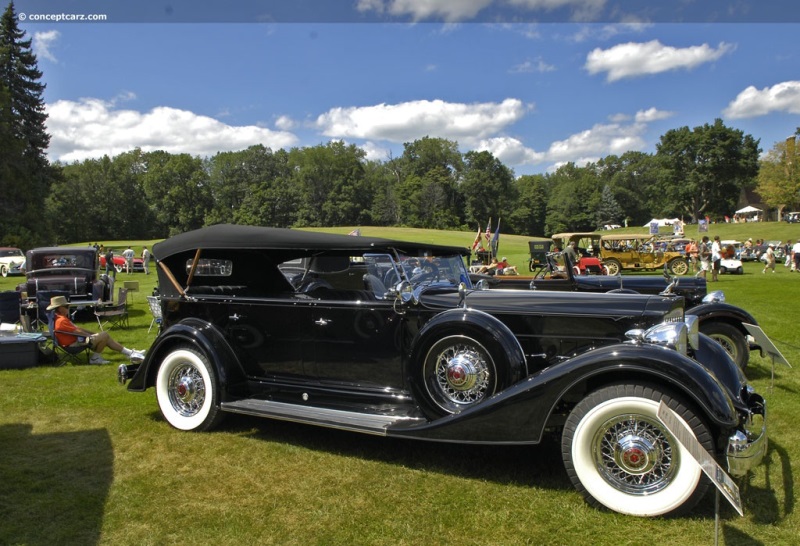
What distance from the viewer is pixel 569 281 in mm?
8633

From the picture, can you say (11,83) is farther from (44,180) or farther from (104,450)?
(104,450)

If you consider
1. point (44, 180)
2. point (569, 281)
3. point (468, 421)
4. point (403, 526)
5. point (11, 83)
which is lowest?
point (403, 526)

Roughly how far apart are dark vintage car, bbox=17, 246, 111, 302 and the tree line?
193 ft

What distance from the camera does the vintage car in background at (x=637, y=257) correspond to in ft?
91.4

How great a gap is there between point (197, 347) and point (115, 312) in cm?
689

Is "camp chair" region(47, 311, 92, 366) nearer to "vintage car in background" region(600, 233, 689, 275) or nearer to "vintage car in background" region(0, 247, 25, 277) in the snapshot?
"vintage car in background" region(600, 233, 689, 275)

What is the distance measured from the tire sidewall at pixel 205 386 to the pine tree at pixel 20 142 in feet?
153

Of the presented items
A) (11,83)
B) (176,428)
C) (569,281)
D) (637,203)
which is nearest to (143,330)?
(176,428)

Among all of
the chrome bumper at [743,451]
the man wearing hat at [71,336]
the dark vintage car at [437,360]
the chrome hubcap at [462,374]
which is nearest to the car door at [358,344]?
the dark vintage car at [437,360]

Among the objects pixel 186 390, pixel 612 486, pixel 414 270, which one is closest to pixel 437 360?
pixel 414 270

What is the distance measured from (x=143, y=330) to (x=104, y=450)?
23.8ft

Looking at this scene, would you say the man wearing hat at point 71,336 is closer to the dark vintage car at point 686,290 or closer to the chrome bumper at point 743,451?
the dark vintage car at point 686,290

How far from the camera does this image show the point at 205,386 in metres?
5.11

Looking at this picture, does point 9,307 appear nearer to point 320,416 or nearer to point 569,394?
point 320,416
